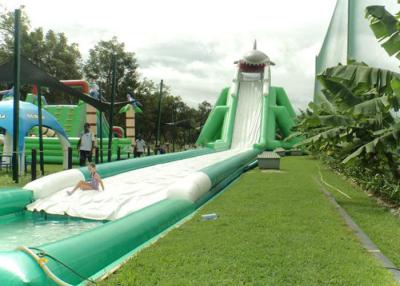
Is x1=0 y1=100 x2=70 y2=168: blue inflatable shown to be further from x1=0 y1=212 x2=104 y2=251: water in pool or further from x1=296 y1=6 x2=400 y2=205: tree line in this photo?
x1=296 y1=6 x2=400 y2=205: tree line

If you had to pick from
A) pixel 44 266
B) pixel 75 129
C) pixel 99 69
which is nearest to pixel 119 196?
pixel 44 266

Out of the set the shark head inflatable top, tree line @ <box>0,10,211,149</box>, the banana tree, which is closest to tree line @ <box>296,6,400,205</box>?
the banana tree

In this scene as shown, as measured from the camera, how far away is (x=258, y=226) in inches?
212

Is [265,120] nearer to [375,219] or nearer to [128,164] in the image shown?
[128,164]

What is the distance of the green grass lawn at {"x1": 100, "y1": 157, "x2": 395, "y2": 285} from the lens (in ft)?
11.5

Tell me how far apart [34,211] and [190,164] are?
22.7 feet

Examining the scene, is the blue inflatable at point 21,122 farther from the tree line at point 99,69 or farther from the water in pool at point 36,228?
the tree line at point 99,69

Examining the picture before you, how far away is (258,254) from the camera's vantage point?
4137 mm

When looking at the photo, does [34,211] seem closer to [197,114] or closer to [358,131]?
[358,131]

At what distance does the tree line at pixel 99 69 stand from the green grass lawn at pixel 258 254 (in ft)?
86.8

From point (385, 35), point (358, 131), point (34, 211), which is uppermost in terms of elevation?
point (385, 35)

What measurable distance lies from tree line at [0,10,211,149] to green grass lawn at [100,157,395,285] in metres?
26.5

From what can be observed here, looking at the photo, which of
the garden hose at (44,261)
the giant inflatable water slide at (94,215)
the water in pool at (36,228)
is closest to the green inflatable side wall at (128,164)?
the giant inflatable water slide at (94,215)

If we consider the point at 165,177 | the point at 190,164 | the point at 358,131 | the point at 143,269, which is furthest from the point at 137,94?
the point at 143,269
